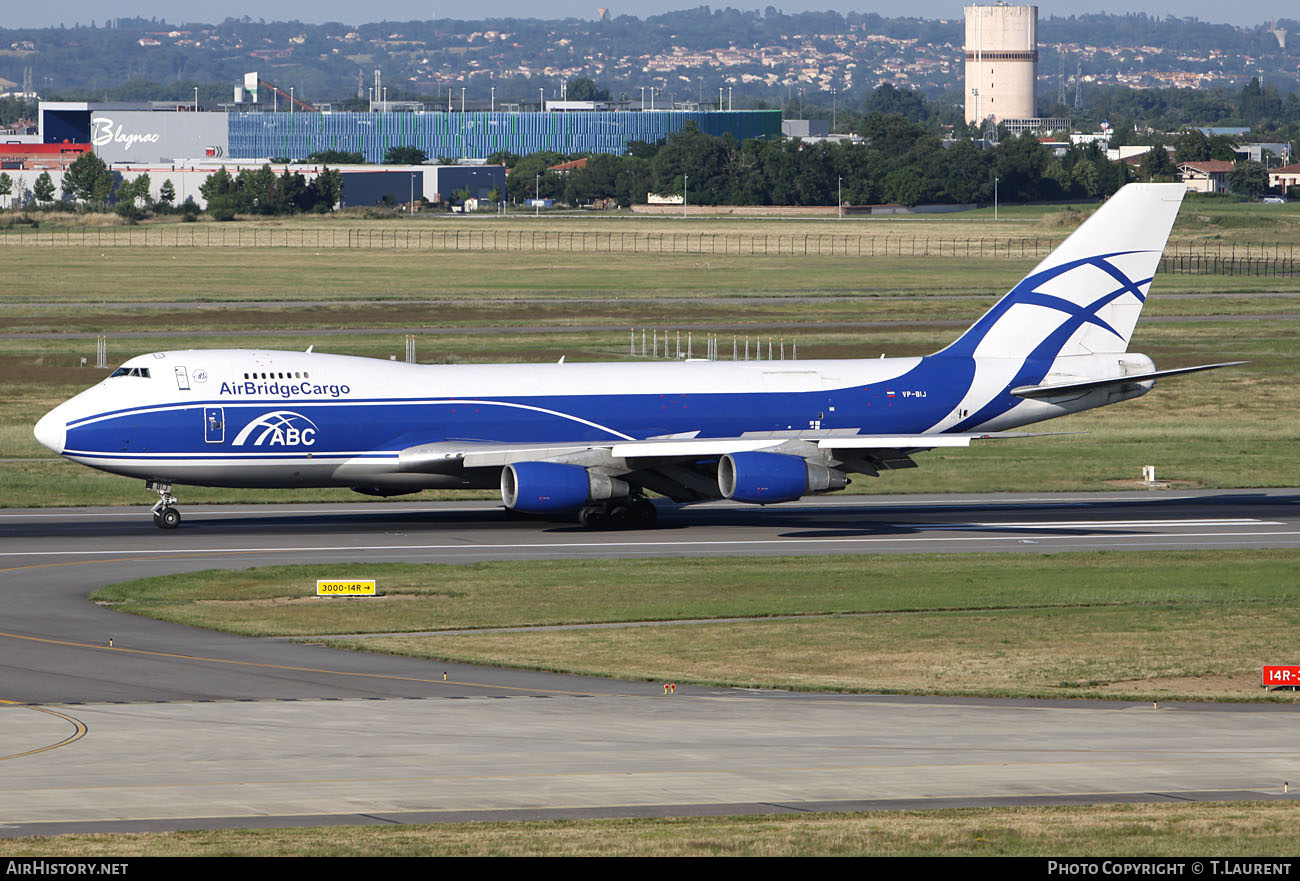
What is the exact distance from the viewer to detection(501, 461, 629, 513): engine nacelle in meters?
48.0

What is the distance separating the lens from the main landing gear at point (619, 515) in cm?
5219

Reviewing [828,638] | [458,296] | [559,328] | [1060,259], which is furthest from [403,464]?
[458,296]

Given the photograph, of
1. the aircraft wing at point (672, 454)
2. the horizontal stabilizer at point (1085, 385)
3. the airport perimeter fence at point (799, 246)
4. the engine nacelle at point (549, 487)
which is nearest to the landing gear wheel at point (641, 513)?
the aircraft wing at point (672, 454)

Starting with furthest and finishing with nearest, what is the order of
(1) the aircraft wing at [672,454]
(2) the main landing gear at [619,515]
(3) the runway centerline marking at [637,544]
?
(2) the main landing gear at [619,515]
(1) the aircraft wing at [672,454]
(3) the runway centerline marking at [637,544]

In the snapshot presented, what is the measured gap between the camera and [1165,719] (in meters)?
29.4

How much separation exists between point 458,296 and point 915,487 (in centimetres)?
7289

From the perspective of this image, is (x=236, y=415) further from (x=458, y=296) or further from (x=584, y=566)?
(x=458, y=296)

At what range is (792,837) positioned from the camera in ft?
68.8

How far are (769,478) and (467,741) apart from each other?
74.6ft

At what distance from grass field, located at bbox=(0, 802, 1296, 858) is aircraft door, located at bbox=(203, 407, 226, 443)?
A: 94.9 ft

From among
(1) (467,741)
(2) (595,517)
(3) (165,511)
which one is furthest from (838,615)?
(3) (165,511)

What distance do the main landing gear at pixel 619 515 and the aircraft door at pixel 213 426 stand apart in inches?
408

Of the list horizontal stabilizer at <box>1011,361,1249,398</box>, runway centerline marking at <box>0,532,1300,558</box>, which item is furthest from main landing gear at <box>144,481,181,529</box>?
horizontal stabilizer at <box>1011,361,1249,398</box>

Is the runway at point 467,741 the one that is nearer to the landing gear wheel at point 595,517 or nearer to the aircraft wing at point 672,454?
the aircraft wing at point 672,454
